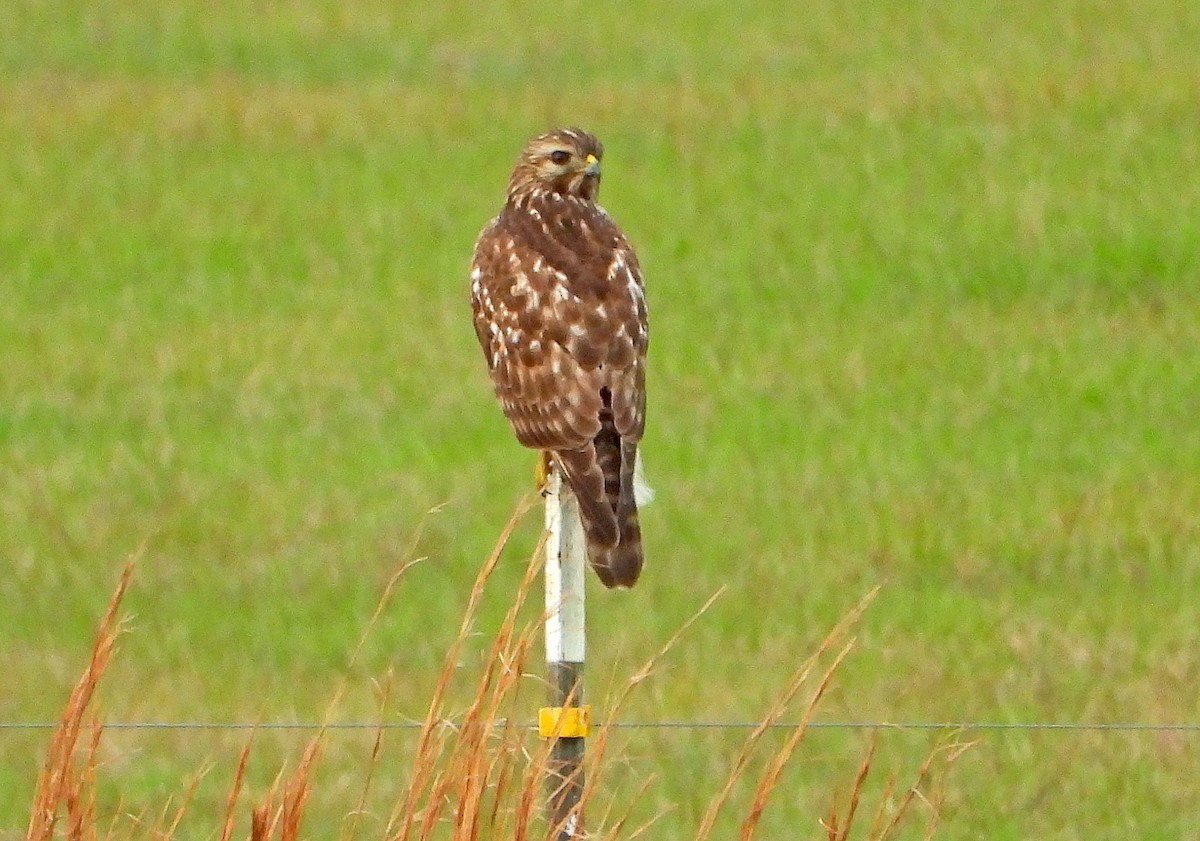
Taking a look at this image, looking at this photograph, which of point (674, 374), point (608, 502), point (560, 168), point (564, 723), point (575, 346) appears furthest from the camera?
point (674, 374)

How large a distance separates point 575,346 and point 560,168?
4.31 ft

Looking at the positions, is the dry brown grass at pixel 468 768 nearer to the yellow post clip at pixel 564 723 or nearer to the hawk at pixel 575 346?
the yellow post clip at pixel 564 723

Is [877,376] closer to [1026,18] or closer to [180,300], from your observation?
[180,300]

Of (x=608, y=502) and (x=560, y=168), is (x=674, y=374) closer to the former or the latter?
(x=560, y=168)

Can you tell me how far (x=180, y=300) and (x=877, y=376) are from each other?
446 centimetres

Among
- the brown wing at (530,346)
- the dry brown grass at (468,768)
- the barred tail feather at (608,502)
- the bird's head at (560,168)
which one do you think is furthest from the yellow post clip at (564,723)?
the bird's head at (560,168)

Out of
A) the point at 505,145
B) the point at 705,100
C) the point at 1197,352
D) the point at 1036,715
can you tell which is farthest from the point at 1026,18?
the point at 1036,715

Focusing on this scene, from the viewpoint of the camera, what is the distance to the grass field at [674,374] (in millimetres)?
10133

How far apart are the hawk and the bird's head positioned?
0.32 ft

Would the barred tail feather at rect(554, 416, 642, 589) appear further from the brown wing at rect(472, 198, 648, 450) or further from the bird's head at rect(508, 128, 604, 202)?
the bird's head at rect(508, 128, 604, 202)

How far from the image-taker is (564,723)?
17.4 feet

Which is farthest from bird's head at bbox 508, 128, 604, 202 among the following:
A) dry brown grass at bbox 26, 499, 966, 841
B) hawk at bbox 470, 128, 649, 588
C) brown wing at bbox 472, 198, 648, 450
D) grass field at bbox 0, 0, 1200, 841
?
dry brown grass at bbox 26, 499, 966, 841

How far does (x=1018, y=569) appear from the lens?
11.6 metres

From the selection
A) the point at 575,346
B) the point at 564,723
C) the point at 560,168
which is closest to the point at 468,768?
the point at 564,723
